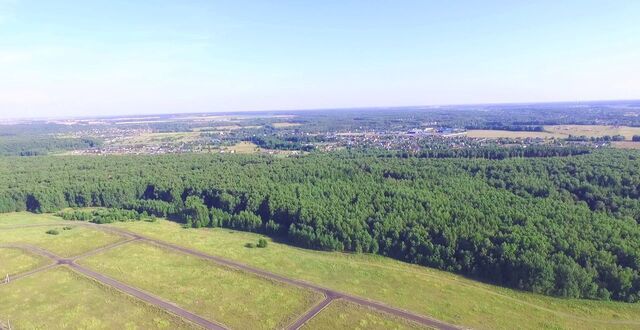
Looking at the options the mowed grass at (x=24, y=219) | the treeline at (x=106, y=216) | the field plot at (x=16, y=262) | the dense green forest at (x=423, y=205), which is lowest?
the mowed grass at (x=24, y=219)

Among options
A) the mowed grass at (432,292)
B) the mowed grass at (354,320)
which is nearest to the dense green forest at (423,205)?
the mowed grass at (432,292)

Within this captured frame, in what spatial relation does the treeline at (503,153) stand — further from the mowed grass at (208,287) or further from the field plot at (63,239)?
the field plot at (63,239)

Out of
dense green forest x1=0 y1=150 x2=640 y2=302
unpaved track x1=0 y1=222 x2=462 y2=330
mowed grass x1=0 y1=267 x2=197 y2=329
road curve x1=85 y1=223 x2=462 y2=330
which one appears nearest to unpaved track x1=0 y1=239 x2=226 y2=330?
unpaved track x1=0 y1=222 x2=462 y2=330

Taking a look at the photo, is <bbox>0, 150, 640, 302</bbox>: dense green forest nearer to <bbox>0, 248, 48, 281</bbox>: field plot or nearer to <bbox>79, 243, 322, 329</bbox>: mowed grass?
<bbox>79, 243, 322, 329</bbox>: mowed grass

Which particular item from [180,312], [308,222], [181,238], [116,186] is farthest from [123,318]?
[116,186]

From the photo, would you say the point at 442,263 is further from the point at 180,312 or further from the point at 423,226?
the point at 180,312
